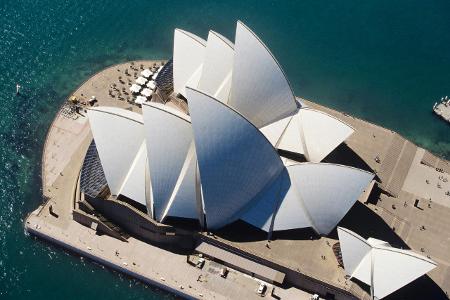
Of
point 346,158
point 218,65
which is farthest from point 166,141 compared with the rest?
point 346,158

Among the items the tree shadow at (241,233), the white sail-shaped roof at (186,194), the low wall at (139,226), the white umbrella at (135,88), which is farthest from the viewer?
the white umbrella at (135,88)

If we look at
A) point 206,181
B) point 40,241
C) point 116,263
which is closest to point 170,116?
point 206,181

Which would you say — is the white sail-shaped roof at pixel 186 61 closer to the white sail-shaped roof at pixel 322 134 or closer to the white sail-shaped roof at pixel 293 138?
the white sail-shaped roof at pixel 293 138

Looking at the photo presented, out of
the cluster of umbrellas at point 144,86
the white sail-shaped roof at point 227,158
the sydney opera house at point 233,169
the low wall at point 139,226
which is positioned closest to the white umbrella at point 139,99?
the cluster of umbrellas at point 144,86

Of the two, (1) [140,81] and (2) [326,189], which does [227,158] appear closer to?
(2) [326,189]

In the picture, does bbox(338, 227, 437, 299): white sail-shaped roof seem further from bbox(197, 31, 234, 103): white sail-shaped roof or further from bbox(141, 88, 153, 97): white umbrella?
bbox(141, 88, 153, 97): white umbrella

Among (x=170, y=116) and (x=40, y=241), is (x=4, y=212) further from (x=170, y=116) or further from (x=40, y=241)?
(x=170, y=116)
